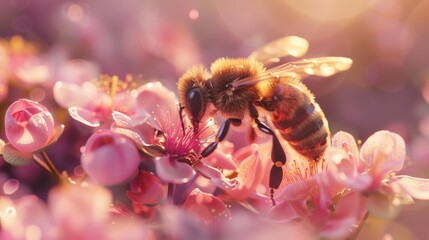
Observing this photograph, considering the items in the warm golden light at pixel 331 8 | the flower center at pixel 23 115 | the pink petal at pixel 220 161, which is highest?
the warm golden light at pixel 331 8

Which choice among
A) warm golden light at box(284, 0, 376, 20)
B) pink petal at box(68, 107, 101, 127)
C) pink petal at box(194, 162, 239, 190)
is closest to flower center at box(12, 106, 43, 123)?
pink petal at box(68, 107, 101, 127)

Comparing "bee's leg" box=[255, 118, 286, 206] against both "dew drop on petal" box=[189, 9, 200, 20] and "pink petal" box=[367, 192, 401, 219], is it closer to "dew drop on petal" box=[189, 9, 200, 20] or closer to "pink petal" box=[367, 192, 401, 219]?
"pink petal" box=[367, 192, 401, 219]

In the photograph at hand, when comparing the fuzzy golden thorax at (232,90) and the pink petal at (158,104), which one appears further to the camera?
the fuzzy golden thorax at (232,90)

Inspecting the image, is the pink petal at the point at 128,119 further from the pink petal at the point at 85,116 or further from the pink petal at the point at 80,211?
the pink petal at the point at 80,211

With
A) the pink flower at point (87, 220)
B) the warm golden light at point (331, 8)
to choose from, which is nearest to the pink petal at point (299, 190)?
the pink flower at point (87, 220)

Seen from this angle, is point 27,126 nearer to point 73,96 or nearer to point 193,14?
point 73,96

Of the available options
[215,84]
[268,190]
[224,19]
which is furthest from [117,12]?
[268,190]

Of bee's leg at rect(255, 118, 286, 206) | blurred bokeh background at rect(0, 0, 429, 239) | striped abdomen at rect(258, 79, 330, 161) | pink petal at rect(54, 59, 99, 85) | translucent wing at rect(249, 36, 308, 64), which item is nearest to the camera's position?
bee's leg at rect(255, 118, 286, 206)
